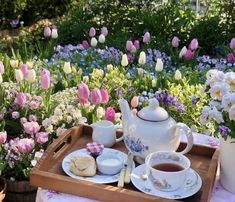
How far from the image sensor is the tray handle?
1.53 m

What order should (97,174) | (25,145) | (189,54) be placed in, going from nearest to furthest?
(97,174), (25,145), (189,54)

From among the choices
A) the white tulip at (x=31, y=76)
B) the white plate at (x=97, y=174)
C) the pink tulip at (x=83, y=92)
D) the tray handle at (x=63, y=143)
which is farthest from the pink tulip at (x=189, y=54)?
the white plate at (x=97, y=174)

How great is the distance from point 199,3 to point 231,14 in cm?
101

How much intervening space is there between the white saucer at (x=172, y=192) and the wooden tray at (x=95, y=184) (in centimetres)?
2

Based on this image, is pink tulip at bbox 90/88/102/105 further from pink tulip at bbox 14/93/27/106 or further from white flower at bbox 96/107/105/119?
pink tulip at bbox 14/93/27/106

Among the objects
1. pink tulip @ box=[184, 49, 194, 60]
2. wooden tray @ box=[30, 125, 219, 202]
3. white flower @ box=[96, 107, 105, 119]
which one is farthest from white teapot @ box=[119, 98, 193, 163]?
pink tulip @ box=[184, 49, 194, 60]

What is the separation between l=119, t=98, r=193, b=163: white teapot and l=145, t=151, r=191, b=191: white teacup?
7cm

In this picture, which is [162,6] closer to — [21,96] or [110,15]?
[110,15]

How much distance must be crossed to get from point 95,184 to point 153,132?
24 centimetres

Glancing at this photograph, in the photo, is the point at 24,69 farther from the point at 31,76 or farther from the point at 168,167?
the point at 168,167

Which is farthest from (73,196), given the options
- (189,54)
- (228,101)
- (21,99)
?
(189,54)

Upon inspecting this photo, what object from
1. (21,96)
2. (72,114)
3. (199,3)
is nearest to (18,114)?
(21,96)

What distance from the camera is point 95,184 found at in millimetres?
1367

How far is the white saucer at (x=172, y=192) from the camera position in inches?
52.6
